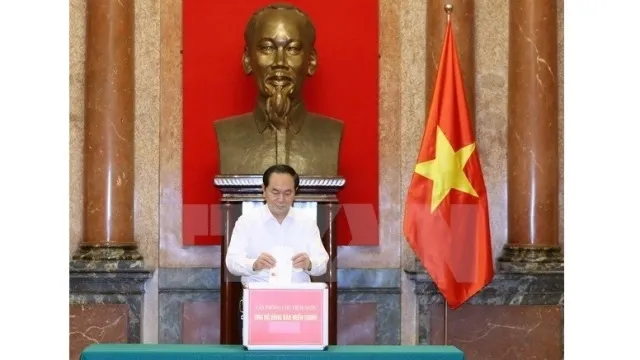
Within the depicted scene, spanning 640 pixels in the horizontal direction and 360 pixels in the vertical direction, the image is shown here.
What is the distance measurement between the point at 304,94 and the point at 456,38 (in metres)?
1.03

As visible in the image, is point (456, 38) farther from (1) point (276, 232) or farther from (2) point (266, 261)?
(2) point (266, 261)

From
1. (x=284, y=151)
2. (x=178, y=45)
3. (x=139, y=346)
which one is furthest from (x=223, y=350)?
(x=178, y=45)

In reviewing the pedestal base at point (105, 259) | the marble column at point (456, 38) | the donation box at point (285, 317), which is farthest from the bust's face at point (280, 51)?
the donation box at point (285, 317)

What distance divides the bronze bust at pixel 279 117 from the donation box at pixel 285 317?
226cm

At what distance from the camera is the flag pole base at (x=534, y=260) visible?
250 inches

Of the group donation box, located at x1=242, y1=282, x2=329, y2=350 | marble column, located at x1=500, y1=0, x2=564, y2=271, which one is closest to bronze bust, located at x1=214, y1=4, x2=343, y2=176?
marble column, located at x1=500, y1=0, x2=564, y2=271

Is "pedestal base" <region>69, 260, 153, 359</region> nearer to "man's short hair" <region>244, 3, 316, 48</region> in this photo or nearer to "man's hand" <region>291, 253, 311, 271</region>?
"man's short hair" <region>244, 3, 316, 48</region>

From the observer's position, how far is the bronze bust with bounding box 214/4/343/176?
19.1 ft

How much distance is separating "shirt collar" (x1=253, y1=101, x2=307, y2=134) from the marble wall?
78 centimetres

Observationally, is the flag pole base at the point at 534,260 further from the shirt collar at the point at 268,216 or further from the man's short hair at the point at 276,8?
the shirt collar at the point at 268,216

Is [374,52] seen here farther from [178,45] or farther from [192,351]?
[192,351]

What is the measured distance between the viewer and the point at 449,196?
228 inches

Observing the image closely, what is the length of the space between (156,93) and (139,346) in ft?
10.0

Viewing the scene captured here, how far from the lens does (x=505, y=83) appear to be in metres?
6.57
